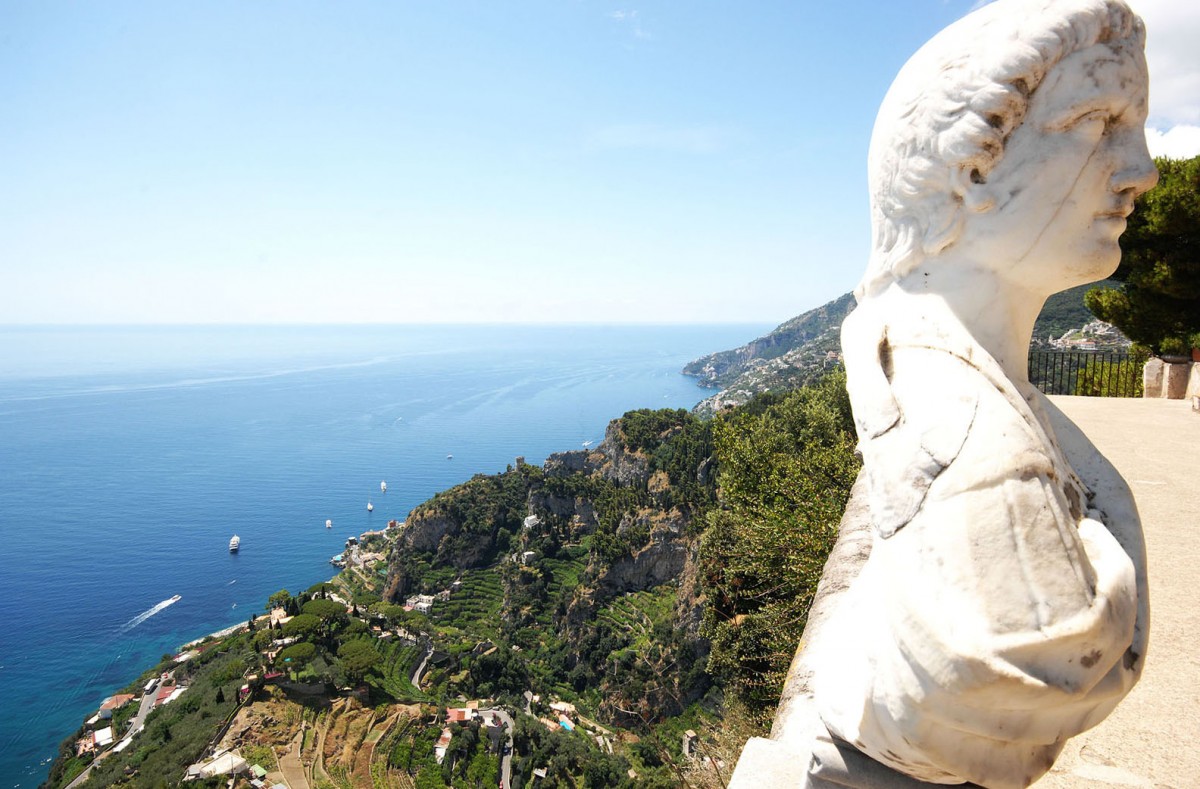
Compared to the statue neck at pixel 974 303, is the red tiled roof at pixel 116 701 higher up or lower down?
lower down

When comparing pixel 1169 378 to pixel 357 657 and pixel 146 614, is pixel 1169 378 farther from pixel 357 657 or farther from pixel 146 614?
pixel 146 614

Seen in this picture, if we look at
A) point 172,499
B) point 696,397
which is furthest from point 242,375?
point 696,397

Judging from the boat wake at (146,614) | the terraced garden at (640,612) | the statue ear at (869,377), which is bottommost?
the boat wake at (146,614)

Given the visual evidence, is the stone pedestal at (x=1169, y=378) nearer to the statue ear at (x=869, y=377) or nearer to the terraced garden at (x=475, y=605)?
the statue ear at (x=869, y=377)

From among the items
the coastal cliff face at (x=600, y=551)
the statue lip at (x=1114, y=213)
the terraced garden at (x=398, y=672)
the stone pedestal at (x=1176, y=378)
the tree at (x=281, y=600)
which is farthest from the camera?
the tree at (x=281, y=600)

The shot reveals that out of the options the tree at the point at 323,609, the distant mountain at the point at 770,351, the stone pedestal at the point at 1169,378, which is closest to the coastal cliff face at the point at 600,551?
the tree at the point at 323,609

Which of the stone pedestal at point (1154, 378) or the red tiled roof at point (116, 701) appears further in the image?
the red tiled roof at point (116, 701)

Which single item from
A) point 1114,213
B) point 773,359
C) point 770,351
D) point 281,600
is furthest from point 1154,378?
point 770,351

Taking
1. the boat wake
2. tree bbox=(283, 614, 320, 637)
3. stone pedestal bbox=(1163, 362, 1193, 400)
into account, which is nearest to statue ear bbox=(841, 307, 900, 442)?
stone pedestal bbox=(1163, 362, 1193, 400)
